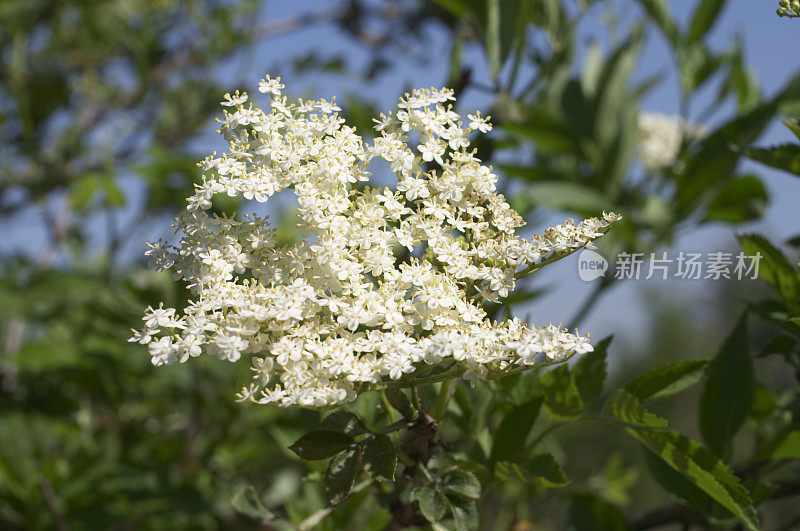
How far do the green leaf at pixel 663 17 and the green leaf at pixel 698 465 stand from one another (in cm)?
105

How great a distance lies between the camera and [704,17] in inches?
54.6

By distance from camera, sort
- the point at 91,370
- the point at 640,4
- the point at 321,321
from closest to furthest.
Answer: the point at 321,321 → the point at 640,4 → the point at 91,370

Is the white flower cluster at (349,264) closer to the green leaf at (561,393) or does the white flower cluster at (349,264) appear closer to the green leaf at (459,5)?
the green leaf at (561,393)

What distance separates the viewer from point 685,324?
16.0m

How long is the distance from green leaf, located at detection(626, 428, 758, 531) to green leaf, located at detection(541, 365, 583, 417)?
70 millimetres

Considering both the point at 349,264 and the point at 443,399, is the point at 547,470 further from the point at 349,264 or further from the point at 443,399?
the point at 349,264

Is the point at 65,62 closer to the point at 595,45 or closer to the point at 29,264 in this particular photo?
the point at 29,264

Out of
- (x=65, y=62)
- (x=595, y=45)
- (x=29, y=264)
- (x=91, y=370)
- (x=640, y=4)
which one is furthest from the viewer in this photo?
(x=65, y=62)

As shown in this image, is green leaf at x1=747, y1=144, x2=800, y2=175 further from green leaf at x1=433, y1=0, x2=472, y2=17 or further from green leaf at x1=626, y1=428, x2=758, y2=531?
green leaf at x1=433, y1=0, x2=472, y2=17

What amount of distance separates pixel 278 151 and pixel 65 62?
2.08 m

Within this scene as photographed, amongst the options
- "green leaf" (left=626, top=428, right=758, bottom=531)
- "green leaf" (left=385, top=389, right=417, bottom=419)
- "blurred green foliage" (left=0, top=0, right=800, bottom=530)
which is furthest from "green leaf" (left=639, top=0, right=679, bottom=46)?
"green leaf" (left=385, top=389, right=417, bottom=419)

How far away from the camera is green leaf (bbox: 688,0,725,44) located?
1.37 m

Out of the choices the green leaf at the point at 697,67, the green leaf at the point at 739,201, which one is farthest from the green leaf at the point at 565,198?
the green leaf at the point at 697,67

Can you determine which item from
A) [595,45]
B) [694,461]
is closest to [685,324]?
[595,45]
